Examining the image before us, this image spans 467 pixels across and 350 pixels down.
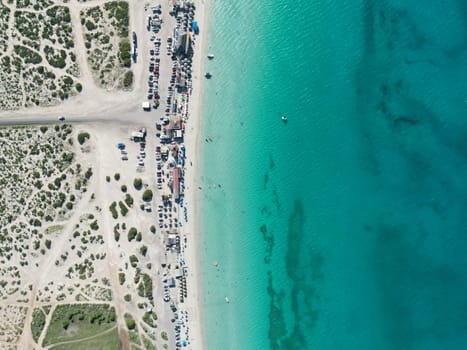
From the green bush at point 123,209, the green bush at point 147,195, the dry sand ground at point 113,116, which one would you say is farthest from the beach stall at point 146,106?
the green bush at point 123,209

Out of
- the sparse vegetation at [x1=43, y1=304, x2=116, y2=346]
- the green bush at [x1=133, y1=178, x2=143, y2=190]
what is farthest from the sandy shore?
the sparse vegetation at [x1=43, y1=304, x2=116, y2=346]

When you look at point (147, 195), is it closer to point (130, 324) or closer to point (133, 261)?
point (133, 261)

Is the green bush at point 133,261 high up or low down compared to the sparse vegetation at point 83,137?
down

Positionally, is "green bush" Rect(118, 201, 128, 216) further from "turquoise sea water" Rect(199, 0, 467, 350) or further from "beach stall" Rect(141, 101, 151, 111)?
"beach stall" Rect(141, 101, 151, 111)

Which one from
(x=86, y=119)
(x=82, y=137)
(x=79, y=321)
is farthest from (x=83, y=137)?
(x=79, y=321)

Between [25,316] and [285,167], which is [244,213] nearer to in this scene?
[285,167]

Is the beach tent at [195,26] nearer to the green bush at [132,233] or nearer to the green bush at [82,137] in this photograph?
the green bush at [82,137]
